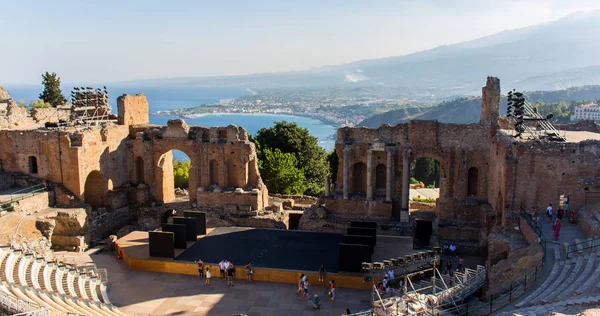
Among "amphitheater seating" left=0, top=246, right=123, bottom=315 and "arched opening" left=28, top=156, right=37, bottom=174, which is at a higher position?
"arched opening" left=28, top=156, right=37, bottom=174

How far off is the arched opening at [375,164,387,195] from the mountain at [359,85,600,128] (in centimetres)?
8328

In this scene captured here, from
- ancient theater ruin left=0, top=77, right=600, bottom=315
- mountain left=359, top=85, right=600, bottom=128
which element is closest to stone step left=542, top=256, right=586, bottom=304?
ancient theater ruin left=0, top=77, right=600, bottom=315

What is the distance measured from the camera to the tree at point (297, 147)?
46594mm

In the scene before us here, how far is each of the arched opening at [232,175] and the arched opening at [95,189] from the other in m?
7.59

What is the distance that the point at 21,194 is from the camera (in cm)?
2892

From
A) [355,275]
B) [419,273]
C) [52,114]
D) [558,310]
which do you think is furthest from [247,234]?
[52,114]

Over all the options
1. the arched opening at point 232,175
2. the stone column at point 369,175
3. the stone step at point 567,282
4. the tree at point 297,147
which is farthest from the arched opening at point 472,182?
the tree at point 297,147

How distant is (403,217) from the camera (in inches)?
1152

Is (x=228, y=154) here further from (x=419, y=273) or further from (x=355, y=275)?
(x=419, y=273)

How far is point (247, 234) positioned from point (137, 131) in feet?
36.0

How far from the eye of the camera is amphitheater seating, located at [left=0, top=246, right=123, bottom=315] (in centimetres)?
1728

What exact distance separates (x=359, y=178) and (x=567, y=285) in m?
16.9

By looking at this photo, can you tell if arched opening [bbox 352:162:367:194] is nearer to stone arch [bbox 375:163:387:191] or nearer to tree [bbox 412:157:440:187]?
stone arch [bbox 375:163:387:191]

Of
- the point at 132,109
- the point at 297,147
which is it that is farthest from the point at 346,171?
the point at 297,147
